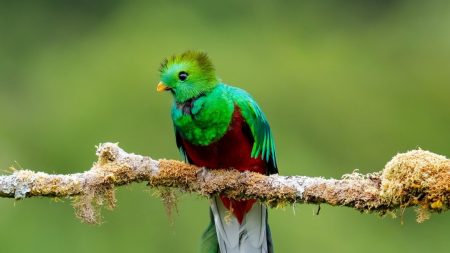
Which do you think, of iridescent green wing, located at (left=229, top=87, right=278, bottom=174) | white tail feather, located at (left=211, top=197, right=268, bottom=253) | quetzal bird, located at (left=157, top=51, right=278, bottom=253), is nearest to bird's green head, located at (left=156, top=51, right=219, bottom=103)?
quetzal bird, located at (left=157, top=51, right=278, bottom=253)

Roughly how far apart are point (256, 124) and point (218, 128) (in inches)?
9.5

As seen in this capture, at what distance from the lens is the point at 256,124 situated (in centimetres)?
596

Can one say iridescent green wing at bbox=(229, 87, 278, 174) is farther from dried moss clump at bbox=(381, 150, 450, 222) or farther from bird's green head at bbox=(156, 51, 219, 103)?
dried moss clump at bbox=(381, 150, 450, 222)

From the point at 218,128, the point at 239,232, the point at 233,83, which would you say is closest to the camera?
the point at 218,128

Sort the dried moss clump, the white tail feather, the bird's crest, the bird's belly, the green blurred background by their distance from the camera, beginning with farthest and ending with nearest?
the green blurred background → the white tail feather → the bird's crest → the bird's belly → the dried moss clump

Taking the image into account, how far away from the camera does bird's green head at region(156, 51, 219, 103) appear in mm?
5883

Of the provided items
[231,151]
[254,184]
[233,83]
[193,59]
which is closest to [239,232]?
[231,151]

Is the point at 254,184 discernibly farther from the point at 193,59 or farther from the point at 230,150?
the point at 193,59

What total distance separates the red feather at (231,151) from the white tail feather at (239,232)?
191mm

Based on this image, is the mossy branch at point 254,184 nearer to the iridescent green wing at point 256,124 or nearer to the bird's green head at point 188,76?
the iridescent green wing at point 256,124

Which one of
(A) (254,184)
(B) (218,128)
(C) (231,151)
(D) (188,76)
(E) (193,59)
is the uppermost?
(E) (193,59)

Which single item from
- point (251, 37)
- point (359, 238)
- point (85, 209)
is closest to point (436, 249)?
point (359, 238)

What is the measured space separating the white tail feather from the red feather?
0.63 feet

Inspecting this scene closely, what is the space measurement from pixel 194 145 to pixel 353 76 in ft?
23.8
